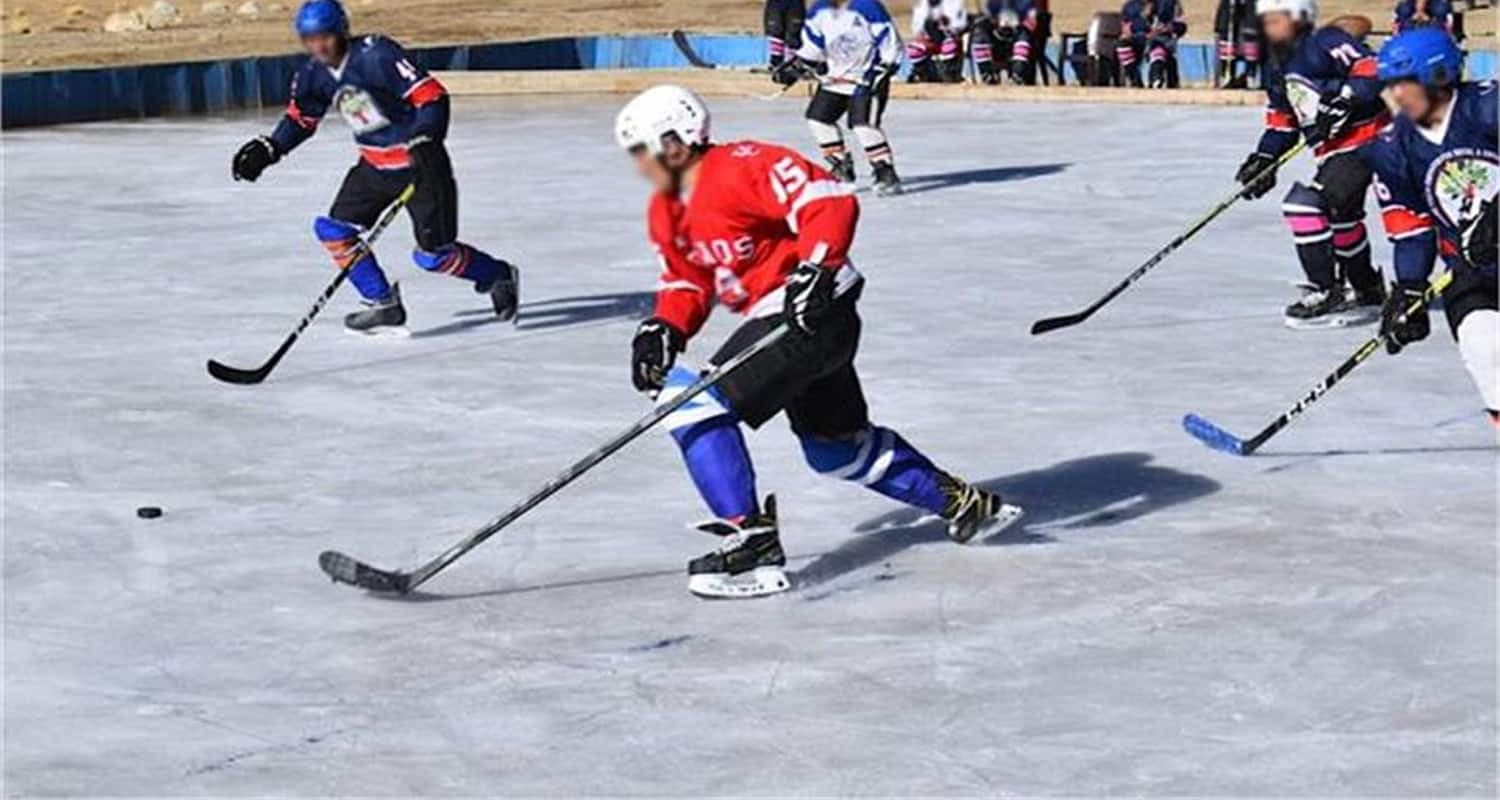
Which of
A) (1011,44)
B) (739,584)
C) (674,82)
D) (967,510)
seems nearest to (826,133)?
(674,82)

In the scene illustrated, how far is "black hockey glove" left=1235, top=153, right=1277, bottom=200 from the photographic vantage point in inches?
366

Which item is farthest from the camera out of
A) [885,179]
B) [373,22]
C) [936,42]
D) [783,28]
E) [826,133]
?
[373,22]

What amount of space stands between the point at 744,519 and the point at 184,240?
693 centimetres

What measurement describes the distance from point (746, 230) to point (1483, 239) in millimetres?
1861

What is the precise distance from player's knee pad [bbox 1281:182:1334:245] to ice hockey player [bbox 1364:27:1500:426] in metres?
2.81

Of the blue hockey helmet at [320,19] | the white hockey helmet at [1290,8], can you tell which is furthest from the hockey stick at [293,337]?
the white hockey helmet at [1290,8]

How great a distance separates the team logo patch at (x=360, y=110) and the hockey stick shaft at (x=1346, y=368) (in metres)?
3.51

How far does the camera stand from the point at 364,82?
368 inches

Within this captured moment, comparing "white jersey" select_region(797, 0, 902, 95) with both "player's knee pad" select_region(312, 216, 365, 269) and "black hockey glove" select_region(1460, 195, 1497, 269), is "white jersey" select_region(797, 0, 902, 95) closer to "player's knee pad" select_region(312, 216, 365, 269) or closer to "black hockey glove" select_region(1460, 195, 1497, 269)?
"player's knee pad" select_region(312, 216, 365, 269)

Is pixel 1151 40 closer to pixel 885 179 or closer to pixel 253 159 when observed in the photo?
pixel 885 179

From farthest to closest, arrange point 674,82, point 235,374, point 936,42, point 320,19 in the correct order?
1. point 936,42
2. point 674,82
3. point 320,19
4. point 235,374

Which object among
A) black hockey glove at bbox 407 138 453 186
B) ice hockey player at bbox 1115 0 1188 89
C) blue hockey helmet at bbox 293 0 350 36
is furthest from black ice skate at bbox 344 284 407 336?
ice hockey player at bbox 1115 0 1188 89

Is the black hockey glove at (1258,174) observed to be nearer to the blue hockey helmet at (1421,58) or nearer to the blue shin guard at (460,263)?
the blue shin guard at (460,263)

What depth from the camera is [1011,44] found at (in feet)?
72.4
